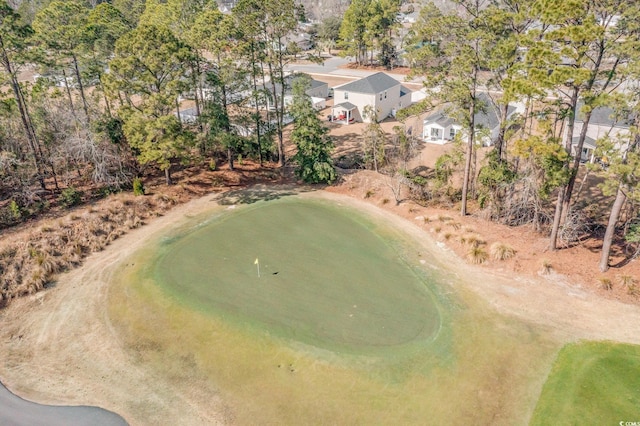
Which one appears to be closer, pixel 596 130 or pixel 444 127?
pixel 596 130

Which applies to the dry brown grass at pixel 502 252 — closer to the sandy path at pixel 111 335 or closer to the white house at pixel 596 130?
the sandy path at pixel 111 335

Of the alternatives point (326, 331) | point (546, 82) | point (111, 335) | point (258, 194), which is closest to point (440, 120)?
point (258, 194)

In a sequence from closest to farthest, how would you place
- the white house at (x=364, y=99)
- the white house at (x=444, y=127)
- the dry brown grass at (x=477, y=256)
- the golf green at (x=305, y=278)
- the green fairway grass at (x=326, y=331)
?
the green fairway grass at (x=326, y=331) < the golf green at (x=305, y=278) < the dry brown grass at (x=477, y=256) < the white house at (x=444, y=127) < the white house at (x=364, y=99)

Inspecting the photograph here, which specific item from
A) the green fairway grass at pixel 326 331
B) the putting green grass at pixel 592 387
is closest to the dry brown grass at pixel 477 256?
the green fairway grass at pixel 326 331

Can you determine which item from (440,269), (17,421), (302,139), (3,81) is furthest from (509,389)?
(3,81)

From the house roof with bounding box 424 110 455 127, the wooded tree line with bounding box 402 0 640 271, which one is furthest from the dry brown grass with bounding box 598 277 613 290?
the house roof with bounding box 424 110 455 127

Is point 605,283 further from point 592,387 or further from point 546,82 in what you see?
point 546,82
